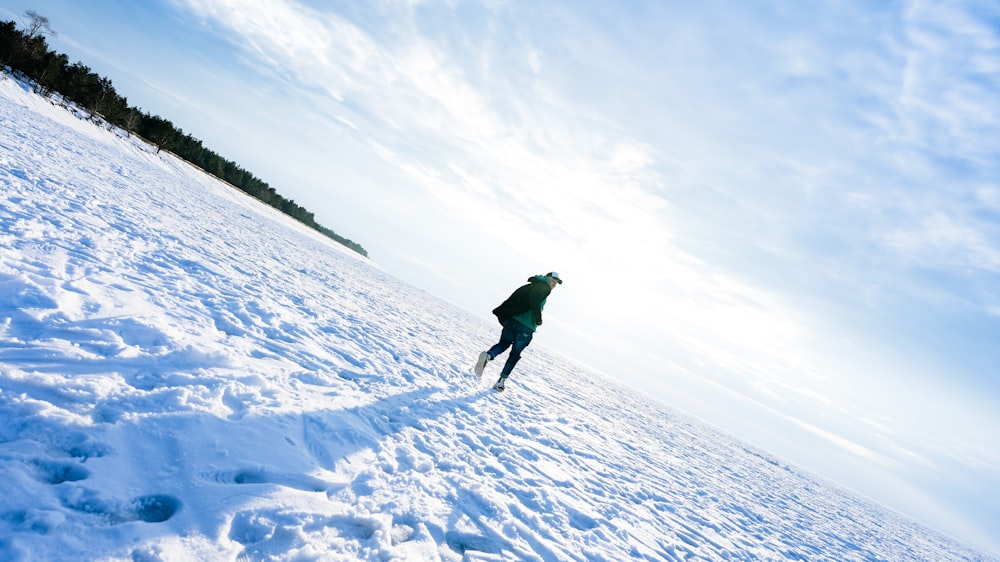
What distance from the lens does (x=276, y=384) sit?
478cm

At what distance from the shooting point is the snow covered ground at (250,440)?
2490mm

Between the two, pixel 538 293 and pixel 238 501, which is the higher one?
pixel 538 293

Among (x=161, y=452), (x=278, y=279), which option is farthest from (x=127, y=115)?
(x=161, y=452)

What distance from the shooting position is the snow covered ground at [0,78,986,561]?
8.17ft

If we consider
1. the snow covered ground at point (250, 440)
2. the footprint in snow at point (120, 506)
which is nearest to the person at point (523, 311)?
the snow covered ground at point (250, 440)

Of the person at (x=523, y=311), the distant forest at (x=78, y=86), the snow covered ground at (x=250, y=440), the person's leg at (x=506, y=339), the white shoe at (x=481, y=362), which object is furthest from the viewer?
the distant forest at (x=78, y=86)

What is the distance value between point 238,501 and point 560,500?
3780mm

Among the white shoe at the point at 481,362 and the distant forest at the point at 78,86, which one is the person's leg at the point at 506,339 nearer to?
the white shoe at the point at 481,362

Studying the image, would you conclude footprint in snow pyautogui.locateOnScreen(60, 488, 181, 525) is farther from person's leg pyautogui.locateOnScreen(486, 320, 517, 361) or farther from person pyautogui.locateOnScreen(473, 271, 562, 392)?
person's leg pyautogui.locateOnScreen(486, 320, 517, 361)

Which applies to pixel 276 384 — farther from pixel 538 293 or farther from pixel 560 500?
pixel 538 293

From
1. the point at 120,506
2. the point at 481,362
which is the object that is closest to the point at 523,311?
the point at 481,362

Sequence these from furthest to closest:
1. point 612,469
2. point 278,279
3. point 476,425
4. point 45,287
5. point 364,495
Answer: point 278,279
point 612,469
point 476,425
point 45,287
point 364,495

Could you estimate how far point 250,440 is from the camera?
3.45 meters

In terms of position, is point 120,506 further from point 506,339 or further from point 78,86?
point 78,86
